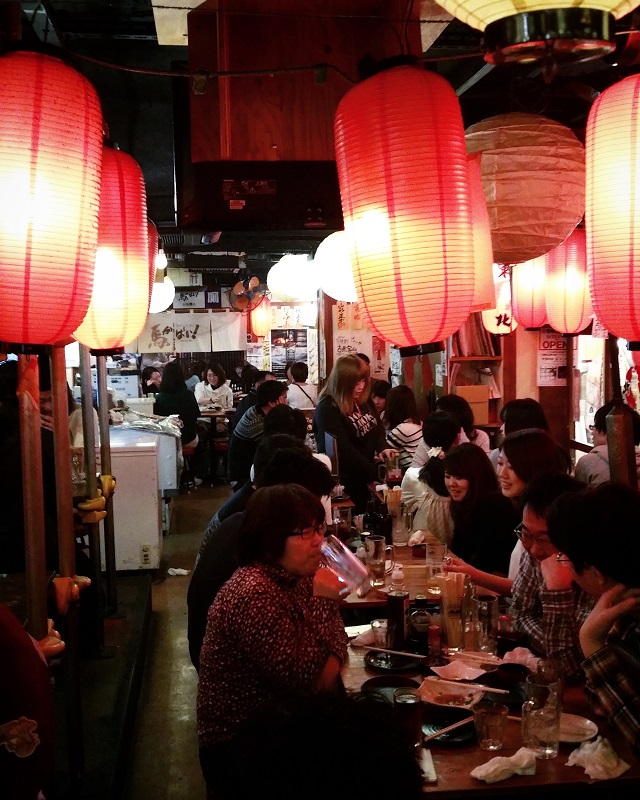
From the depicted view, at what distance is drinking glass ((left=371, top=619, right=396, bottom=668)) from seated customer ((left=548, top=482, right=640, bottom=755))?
0.97 m

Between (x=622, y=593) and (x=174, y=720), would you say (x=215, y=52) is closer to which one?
(x=622, y=593)

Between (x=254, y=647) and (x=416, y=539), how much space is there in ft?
9.20

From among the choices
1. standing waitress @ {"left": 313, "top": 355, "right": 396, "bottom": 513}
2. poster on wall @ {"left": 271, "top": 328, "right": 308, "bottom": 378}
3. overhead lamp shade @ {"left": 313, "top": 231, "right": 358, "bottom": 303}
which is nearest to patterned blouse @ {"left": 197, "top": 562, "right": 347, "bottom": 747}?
overhead lamp shade @ {"left": 313, "top": 231, "right": 358, "bottom": 303}

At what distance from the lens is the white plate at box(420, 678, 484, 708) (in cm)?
311

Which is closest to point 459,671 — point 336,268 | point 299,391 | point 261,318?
point 336,268

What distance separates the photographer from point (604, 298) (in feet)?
9.87

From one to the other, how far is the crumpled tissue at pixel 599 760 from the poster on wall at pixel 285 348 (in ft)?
57.6

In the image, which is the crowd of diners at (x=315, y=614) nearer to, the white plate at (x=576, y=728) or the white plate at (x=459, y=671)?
the white plate at (x=576, y=728)

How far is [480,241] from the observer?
372 centimetres

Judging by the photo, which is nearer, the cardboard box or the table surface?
the table surface

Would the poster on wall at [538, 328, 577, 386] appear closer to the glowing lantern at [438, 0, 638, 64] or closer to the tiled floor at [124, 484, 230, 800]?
the tiled floor at [124, 484, 230, 800]

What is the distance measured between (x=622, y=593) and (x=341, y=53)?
3630 millimetres

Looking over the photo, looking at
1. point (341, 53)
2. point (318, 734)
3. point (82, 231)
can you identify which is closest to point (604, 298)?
point (82, 231)

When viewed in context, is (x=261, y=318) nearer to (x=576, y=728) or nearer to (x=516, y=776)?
(x=576, y=728)
